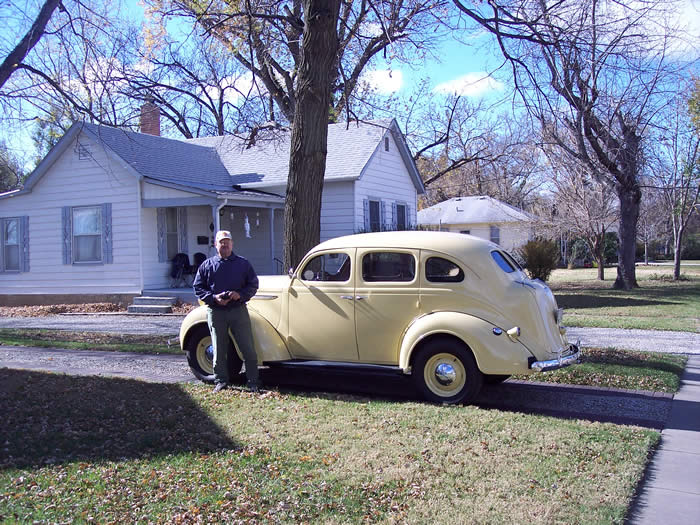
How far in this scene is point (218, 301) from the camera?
7.86 m

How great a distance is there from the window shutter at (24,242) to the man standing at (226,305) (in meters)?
14.6

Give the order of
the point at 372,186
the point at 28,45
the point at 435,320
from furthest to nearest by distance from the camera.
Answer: the point at 372,186, the point at 28,45, the point at 435,320

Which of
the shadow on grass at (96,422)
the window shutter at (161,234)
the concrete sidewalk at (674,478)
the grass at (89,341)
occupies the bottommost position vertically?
the concrete sidewalk at (674,478)

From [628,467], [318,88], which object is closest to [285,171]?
[318,88]

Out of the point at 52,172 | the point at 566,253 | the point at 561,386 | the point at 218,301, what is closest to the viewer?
the point at 218,301

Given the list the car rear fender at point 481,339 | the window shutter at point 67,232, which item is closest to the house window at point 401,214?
the window shutter at point 67,232

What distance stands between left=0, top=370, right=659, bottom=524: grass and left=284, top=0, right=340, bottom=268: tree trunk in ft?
12.1

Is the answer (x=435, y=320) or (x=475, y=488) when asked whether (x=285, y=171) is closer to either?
(x=435, y=320)

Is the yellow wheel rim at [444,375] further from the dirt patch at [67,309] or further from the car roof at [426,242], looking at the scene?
the dirt patch at [67,309]

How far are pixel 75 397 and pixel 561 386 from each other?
19.1 ft

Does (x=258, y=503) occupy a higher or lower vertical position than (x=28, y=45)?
lower

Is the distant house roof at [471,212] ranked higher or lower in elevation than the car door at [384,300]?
higher

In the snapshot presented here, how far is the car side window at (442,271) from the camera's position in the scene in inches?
295

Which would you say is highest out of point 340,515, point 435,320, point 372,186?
point 372,186
